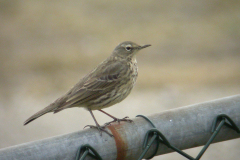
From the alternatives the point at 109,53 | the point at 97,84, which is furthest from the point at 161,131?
the point at 109,53

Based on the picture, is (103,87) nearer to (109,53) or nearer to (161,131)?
(161,131)

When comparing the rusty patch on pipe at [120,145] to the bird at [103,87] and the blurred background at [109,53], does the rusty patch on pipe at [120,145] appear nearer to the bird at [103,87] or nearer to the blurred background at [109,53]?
the bird at [103,87]

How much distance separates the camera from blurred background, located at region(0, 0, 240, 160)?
1023cm

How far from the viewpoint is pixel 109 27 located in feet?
47.8

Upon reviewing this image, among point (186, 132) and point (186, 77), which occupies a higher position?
point (186, 132)

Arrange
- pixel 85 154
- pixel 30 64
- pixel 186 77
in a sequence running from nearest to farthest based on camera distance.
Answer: pixel 85 154, pixel 186 77, pixel 30 64

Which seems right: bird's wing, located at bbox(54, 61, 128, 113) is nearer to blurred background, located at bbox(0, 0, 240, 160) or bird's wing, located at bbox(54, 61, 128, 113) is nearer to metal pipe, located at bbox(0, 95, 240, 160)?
metal pipe, located at bbox(0, 95, 240, 160)

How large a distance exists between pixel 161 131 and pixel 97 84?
95.9 inches

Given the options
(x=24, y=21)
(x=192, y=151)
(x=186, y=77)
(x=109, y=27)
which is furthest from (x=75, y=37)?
(x=192, y=151)

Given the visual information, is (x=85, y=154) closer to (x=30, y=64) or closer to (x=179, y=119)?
(x=179, y=119)

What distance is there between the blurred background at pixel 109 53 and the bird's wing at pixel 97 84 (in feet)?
12.7

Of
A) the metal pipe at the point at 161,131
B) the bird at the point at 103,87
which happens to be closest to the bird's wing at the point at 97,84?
the bird at the point at 103,87

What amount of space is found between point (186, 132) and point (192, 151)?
6.11 metres

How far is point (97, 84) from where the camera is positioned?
5.00 metres
